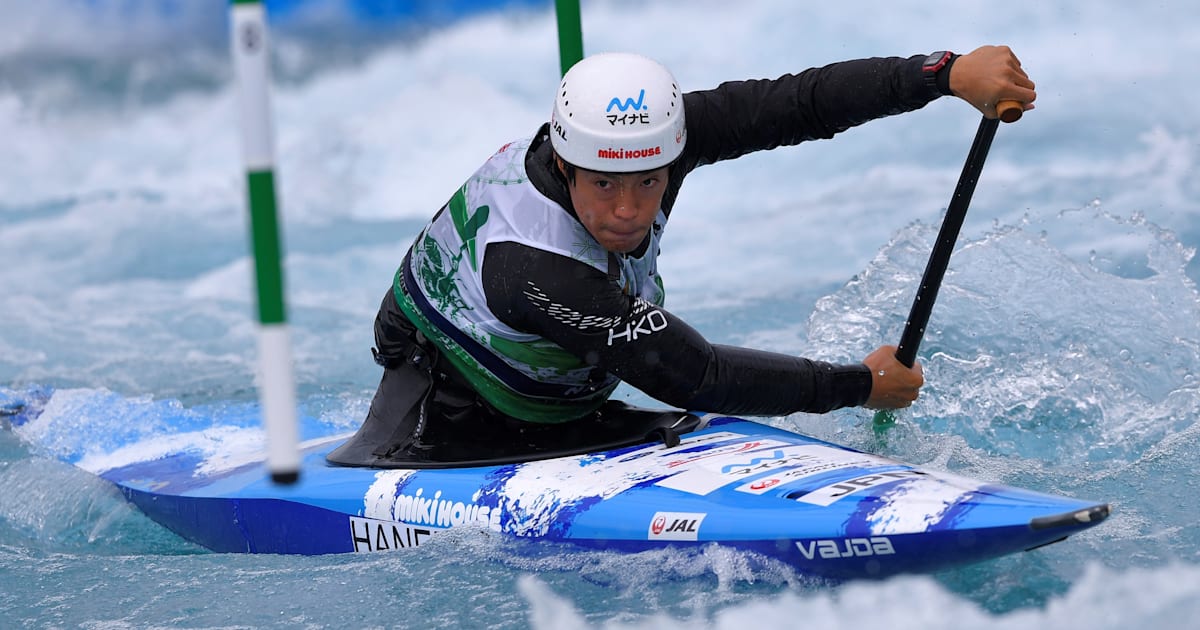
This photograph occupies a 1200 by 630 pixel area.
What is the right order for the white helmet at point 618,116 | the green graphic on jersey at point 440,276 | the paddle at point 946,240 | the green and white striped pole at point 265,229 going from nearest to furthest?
the green and white striped pole at point 265,229
the white helmet at point 618,116
the green graphic on jersey at point 440,276
the paddle at point 946,240

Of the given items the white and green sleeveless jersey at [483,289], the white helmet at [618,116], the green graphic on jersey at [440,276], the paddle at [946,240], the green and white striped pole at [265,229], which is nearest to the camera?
the green and white striped pole at [265,229]

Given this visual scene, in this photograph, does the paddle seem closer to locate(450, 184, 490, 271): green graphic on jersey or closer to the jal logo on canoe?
the jal logo on canoe

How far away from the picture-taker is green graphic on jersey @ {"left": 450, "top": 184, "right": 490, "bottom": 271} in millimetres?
2834

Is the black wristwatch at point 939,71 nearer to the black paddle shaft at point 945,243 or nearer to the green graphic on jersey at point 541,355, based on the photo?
the black paddle shaft at point 945,243

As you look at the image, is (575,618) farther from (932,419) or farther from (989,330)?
(989,330)

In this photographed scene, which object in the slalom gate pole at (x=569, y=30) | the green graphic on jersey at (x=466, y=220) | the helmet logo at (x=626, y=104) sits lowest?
the green graphic on jersey at (x=466, y=220)

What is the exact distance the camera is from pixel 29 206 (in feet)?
31.9

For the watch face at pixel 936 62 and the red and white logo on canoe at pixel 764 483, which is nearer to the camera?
the red and white logo on canoe at pixel 764 483

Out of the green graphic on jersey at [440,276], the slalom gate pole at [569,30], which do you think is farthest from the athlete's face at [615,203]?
the slalom gate pole at [569,30]

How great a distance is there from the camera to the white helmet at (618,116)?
8.55 ft

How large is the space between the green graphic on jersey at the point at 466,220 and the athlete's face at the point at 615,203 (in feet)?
0.78

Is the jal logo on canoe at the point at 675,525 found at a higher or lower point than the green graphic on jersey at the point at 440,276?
lower

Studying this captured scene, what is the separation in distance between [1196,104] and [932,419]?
614 centimetres

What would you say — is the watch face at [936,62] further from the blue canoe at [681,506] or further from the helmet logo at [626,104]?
the blue canoe at [681,506]
